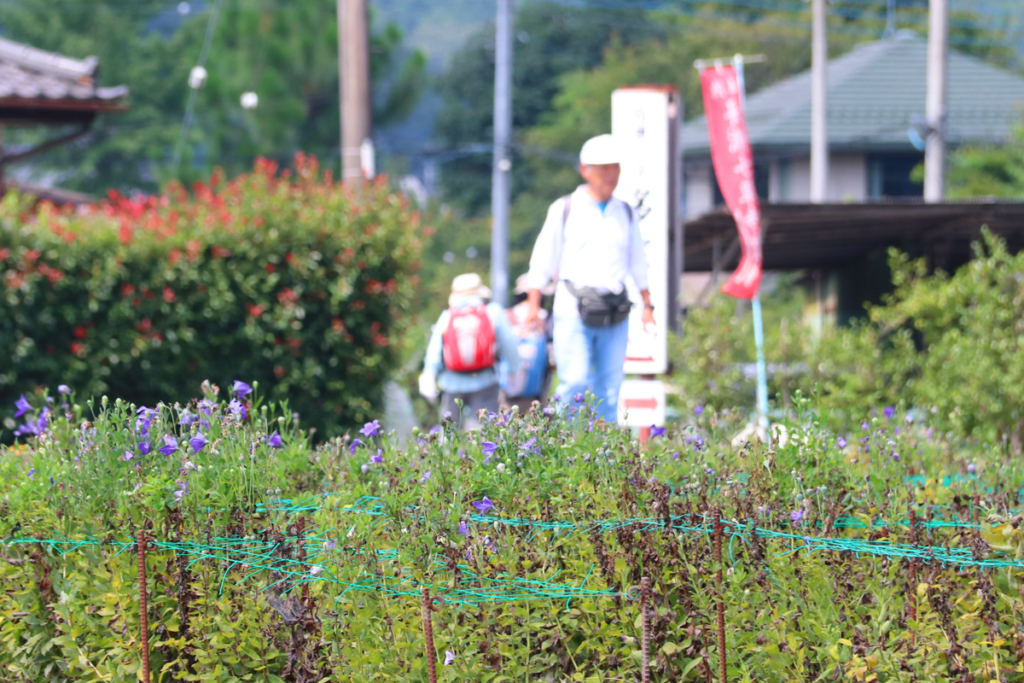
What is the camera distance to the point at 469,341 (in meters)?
6.93

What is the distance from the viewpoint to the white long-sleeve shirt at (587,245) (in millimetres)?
5625

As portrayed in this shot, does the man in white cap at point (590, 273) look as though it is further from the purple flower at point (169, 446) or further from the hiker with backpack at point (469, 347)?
the purple flower at point (169, 446)

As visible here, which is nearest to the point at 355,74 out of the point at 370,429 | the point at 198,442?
the point at 370,429

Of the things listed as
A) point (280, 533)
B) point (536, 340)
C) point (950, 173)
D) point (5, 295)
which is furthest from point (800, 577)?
point (950, 173)

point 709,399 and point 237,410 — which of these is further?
point 709,399

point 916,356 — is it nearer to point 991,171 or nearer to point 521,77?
point 991,171

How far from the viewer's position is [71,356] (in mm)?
8734

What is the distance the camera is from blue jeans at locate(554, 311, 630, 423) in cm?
564

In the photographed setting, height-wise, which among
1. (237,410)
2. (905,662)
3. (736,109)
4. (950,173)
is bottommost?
(905,662)

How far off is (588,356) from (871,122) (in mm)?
27491

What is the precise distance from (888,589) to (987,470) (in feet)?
3.01

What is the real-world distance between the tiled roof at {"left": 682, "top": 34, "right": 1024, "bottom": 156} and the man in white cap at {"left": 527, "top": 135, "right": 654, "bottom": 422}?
25.3 meters

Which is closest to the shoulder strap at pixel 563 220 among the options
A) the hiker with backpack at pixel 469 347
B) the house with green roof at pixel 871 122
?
the hiker with backpack at pixel 469 347

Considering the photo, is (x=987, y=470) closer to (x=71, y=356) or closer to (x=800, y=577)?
(x=800, y=577)
